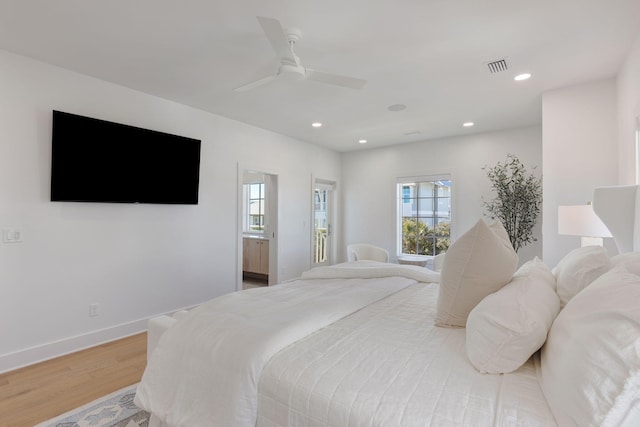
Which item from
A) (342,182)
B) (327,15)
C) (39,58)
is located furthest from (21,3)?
(342,182)

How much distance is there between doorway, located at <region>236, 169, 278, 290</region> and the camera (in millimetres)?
5089

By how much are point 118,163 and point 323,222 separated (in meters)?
3.89

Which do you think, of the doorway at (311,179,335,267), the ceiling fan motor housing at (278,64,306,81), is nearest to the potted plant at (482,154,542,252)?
the doorway at (311,179,335,267)

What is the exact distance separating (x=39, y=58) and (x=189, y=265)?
2462 mm

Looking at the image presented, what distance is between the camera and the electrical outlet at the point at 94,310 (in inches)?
124

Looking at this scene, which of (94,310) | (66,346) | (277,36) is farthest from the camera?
(94,310)

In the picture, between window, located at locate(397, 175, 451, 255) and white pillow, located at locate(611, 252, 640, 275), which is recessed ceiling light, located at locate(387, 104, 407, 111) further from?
white pillow, located at locate(611, 252, 640, 275)

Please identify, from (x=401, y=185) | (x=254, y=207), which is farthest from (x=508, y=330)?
(x=254, y=207)

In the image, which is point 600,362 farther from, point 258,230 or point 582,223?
point 258,230

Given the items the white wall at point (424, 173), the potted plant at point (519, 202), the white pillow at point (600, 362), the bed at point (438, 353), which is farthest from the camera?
the white wall at point (424, 173)

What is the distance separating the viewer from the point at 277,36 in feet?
6.32

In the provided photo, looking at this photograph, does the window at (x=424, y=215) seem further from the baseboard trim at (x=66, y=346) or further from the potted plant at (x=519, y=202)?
the baseboard trim at (x=66, y=346)

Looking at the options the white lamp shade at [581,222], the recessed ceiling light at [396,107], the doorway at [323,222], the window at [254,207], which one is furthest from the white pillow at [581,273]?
the window at [254,207]

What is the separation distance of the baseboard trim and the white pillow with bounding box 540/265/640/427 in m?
3.67
